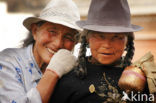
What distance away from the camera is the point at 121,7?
1.17 metres

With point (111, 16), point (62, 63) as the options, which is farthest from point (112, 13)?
point (62, 63)

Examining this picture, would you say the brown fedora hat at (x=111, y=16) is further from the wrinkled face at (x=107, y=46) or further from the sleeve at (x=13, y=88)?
the sleeve at (x=13, y=88)

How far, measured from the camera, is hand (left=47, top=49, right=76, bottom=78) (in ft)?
4.26

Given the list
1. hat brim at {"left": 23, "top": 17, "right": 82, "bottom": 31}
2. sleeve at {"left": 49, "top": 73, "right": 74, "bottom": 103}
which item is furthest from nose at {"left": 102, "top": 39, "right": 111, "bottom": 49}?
hat brim at {"left": 23, "top": 17, "right": 82, "bottom": 31}

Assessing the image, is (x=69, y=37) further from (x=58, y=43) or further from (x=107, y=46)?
(x=107, y=46)

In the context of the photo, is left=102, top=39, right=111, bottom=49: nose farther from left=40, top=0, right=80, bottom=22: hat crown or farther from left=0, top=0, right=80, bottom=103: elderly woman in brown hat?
left=40, top=0, right=80, bottom=22: hat crown

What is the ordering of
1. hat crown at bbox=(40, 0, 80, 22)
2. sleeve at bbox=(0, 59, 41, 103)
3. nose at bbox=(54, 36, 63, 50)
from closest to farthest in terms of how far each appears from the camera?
sleeve at bbox=(0, 59, 41, 103)
nose at bbox=(54, 36, 63, 50)
hat crown at bbox=(40, 0, 80, 22)

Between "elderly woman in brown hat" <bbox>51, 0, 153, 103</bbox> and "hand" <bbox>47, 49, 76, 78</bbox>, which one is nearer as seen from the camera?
"elderly woman in brown hat" <bbox>51, 0, 153, 103</bbox>

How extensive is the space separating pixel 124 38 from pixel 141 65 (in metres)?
0.16

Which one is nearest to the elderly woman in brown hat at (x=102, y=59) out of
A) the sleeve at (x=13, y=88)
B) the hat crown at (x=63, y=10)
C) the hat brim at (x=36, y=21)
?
the sleeve at (x=13, y=88)

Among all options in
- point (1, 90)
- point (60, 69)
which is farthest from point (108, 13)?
point (1, 90)

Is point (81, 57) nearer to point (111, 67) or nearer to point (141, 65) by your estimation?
point (111, 67)

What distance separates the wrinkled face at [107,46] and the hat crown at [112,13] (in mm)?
58

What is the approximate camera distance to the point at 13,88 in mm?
1352
